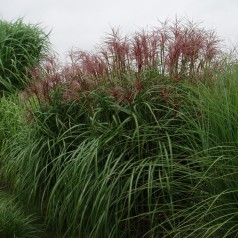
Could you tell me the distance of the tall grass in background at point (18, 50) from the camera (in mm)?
8055

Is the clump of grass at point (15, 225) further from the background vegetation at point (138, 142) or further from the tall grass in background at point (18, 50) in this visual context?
the tall grass in background at point (18, 50)

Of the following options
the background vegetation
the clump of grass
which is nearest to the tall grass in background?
the background vegetation

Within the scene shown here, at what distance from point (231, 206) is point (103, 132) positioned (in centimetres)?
115

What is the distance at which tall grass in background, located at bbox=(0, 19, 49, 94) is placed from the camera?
805 centimetres

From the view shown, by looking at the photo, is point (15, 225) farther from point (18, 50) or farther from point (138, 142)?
point (18, 50)

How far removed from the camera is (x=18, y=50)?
28.1ft

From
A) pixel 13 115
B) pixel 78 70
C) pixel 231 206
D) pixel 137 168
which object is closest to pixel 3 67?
pixel 13 115

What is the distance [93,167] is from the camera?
3305 millimetres

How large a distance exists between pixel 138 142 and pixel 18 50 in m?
5.97

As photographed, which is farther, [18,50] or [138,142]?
[18,50]

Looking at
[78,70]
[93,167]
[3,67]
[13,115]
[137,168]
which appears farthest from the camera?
[3,67]

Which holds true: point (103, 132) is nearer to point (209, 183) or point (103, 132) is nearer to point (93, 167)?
point (93, 167)

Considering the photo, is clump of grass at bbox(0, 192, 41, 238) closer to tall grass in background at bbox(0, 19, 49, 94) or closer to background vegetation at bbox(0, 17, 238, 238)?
background vegetation at bbox(0, 17, 238, 238)

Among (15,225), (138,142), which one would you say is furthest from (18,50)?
(138,142)
